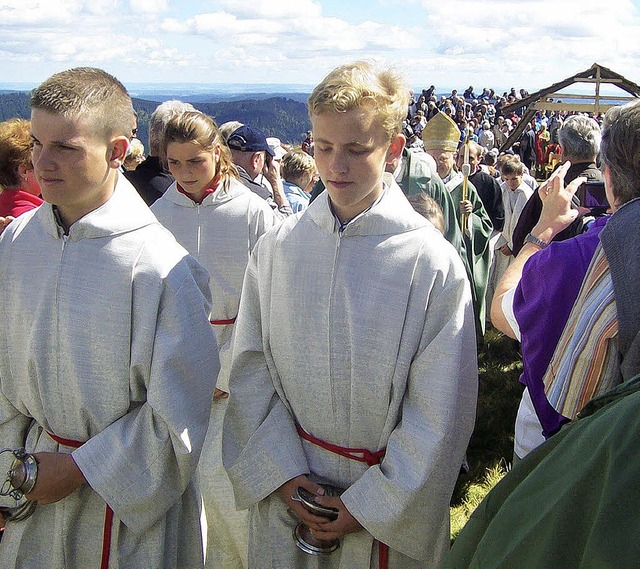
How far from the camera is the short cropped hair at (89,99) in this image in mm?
1922

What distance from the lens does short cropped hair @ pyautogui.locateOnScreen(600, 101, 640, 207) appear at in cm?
185

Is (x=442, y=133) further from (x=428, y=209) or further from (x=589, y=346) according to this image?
(x=589, y=346)

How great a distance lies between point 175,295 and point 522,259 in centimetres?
106

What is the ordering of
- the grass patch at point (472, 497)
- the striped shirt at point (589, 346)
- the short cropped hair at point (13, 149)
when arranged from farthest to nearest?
the grass patch at point (472, 497), the short cropped hair at point (13, 149), the striped shirt at point (589, 346)

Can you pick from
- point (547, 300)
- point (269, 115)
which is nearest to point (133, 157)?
point (547, 300)

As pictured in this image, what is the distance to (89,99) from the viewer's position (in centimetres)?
196

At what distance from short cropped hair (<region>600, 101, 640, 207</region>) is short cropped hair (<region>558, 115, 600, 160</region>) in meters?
2.14

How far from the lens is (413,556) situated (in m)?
2.04

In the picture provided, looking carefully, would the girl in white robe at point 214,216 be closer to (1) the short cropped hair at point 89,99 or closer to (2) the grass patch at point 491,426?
(1) the short cropped hair at point 89,99

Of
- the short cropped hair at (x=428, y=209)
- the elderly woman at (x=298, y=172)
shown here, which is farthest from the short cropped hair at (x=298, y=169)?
the short cropped hair at (x=428, y=209)

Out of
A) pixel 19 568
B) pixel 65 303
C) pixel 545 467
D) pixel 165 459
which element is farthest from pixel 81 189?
pixel 545 467

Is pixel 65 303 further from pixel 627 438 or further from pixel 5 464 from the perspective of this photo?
pixel 627 438

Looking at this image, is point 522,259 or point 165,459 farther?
point 522,259

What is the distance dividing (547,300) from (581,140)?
2360mm
